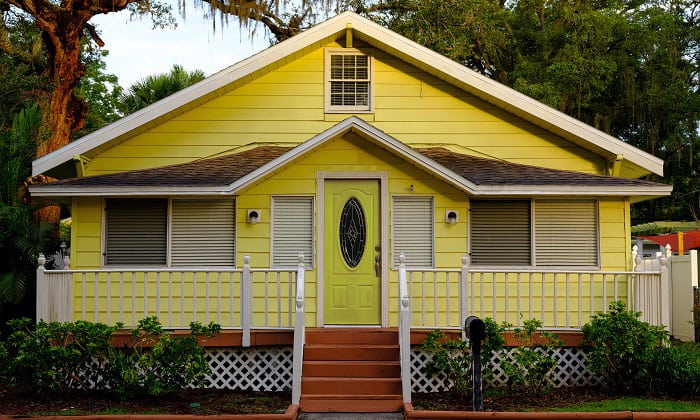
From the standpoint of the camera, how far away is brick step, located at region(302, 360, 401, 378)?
9.81 m

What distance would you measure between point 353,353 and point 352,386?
700mm

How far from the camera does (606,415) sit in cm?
854

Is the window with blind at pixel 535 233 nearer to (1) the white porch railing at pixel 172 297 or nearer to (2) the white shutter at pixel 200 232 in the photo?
(1) the white porch railing at pixel 172 297

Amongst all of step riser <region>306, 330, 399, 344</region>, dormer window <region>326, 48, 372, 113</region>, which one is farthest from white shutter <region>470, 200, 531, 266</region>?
dormer window <region>326, 48, 372, 113</region>

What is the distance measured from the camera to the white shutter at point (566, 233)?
468 inches

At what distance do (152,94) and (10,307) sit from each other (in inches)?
365

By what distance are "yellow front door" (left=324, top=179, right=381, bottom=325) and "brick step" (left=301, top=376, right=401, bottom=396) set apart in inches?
73.5

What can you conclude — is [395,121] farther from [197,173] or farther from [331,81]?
[197,173]

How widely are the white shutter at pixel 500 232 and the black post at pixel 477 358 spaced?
2836 mm

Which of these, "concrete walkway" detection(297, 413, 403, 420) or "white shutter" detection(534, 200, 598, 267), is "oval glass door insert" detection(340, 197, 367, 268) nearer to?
"white shutter" detection(534, 200, 598, 267)

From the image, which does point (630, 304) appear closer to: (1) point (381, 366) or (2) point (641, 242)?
(1) point (381, 366)

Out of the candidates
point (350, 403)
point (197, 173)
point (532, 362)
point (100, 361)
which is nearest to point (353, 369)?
point (350, 403)

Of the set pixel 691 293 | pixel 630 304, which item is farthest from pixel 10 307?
pixel 691 293

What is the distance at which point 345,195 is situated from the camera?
1162 cm
